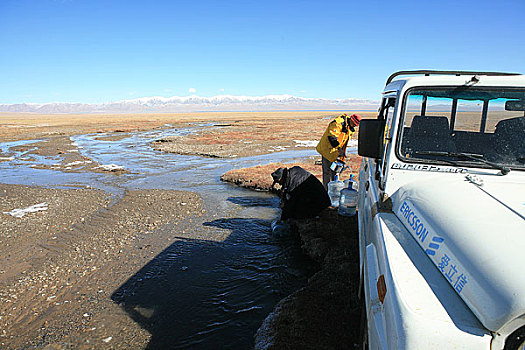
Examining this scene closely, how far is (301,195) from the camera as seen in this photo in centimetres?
646

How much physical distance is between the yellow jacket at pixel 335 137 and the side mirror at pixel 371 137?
4.21 m

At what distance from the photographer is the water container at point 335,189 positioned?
305 inches

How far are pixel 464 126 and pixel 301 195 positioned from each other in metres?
3.56

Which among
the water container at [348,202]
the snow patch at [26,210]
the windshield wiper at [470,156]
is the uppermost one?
the windshield wiper at [470,156]

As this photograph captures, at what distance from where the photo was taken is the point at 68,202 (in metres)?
9.24

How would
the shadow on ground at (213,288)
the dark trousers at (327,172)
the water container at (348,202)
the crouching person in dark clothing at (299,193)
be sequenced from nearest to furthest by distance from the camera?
the shadow on ground at (213,288), the crouching person in dark clothing at (299,193), the water container at (348,202), the dark trousers at (327,172)

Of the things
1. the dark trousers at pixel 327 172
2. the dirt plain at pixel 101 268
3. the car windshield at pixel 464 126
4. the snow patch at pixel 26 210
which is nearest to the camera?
the car windshield at pixel 464 126

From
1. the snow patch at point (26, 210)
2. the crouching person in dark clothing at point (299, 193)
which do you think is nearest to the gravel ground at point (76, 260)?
the snow patch at point (26, 210)

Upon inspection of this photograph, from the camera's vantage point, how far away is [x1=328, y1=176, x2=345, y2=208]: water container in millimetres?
7734

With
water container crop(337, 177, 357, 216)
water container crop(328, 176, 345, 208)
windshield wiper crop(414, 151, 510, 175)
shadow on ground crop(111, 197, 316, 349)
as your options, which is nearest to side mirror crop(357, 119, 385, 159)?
windshield wiper crop(414, 151, 510, 175)

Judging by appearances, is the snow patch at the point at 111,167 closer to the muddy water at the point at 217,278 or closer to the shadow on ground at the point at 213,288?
the muddy water at the point at 217,278

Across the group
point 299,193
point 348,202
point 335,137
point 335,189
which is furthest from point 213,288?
point 335,137

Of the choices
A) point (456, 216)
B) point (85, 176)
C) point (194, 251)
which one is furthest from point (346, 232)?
point (85, 176)

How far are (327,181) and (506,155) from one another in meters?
5.59
